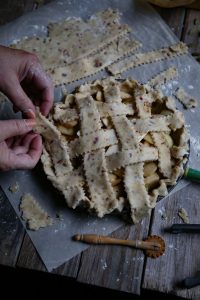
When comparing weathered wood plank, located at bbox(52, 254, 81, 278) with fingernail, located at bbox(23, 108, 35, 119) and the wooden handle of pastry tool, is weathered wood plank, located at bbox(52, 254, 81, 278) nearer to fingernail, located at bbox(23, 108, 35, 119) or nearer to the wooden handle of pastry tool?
the wooden handle of pastry tool

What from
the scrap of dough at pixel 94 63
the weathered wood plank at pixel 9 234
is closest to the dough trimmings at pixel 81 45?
the scrap of dough at pixel 94 63

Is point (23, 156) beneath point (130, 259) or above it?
above

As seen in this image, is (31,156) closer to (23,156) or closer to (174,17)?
(23,156)

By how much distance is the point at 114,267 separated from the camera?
128cm

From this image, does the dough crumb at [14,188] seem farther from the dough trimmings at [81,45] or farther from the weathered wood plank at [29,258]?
the dough trimmings at [81,45]

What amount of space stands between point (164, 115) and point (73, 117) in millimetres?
290

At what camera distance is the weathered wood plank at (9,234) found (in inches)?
51.1

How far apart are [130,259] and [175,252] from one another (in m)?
0.13

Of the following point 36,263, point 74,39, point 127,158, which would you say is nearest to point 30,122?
point 127,158

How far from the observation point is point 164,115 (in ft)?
4.77

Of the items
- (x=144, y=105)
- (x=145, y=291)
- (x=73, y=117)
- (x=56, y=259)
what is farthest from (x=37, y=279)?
(x=144, y=105)

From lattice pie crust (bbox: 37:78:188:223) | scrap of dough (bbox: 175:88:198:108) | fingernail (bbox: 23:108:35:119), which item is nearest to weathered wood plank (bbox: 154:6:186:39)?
scrap of dough (bbox: 175:88:198:108)

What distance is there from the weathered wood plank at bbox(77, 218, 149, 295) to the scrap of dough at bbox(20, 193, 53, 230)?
148mm

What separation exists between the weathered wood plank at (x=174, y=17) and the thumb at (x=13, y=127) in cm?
76
